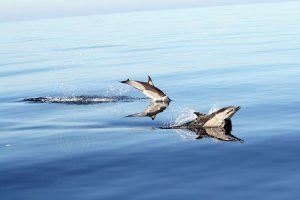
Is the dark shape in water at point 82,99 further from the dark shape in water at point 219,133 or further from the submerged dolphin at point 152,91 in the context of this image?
the dark shape in water at point 219,133

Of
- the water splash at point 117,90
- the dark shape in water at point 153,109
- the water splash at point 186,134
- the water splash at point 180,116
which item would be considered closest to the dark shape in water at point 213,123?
the water splash at point 186,134

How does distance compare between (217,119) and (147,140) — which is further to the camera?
(217,119)

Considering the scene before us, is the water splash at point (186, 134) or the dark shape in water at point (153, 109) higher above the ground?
the dark shape in water at point (153, 109)

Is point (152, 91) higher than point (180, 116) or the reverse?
higher

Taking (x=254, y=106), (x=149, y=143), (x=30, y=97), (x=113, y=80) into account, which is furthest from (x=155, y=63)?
(x=149, y=143)

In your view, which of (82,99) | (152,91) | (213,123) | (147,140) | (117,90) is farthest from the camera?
(117,90)

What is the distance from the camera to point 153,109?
23.6 metres

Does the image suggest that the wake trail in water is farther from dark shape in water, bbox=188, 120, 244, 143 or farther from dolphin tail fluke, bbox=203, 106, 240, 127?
dark shape in water, bbox=188, 120, 244, 143

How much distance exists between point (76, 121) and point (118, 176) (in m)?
8.11

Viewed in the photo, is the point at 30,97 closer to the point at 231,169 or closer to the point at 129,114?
the point at 129,114

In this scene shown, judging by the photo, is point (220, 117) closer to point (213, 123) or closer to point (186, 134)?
point (213, 123)

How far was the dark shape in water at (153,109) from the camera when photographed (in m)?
22.0

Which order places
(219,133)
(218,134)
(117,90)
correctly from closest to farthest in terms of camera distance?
(218,134) → (219,133) → (117,90)

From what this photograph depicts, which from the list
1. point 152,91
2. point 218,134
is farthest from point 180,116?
point 152,91
